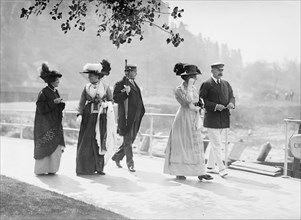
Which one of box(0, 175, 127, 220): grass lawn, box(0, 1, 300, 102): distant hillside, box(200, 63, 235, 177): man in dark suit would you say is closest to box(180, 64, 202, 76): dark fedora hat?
box(200, 63, 235, 177): man in dark suit

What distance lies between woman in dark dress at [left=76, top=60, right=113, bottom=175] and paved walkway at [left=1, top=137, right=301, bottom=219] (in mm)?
256

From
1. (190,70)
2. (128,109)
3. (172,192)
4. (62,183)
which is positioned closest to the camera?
(172,192)

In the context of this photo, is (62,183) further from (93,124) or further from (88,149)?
(93,124)

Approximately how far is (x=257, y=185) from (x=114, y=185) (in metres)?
2.06

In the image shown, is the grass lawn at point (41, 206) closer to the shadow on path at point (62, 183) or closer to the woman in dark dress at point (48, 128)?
the shadow on path at point (62, 183)

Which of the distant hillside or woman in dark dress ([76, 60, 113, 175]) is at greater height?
the distant hillside

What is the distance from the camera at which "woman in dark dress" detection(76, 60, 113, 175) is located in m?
6.56

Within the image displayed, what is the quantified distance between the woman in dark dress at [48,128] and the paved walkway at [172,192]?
0.76 ft

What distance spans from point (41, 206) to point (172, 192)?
1734 millimetres

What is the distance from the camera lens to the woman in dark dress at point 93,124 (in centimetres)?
656

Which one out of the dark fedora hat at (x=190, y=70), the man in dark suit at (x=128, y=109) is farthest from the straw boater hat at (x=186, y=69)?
the man in dark suit at (x=128, y=109)

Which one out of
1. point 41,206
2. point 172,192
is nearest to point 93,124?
point 172,192

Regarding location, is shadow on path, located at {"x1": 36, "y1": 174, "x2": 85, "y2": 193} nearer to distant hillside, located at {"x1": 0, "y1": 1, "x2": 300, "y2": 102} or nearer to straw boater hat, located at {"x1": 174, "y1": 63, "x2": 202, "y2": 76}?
straw boater hat, located at {"x1": 174, "y1": 63, "x2": 202, "y2": 76}

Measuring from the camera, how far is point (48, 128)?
6.50 metres
